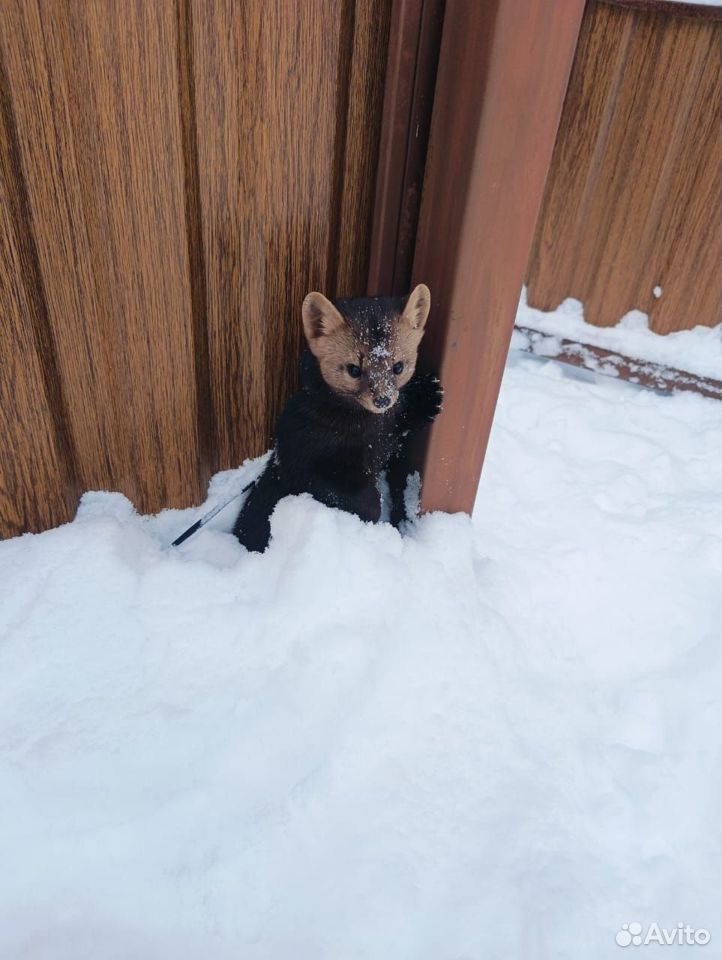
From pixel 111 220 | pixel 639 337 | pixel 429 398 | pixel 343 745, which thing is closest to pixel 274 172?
pixel 111 220

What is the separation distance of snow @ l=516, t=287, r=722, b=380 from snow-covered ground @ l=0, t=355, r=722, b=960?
140 cm

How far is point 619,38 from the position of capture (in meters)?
2.59

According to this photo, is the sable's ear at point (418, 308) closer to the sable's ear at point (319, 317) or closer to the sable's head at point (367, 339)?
the sable's head at point (367, 339)

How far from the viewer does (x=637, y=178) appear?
279 centimetres

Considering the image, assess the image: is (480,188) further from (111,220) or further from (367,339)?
(111,220)

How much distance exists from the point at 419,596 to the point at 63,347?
0.97 meters

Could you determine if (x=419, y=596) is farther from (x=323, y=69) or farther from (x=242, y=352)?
(x=323, y=69)

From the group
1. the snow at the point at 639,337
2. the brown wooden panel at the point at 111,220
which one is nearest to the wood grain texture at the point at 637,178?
the snow at the point at 639,337

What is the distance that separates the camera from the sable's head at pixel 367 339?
1.58 metres

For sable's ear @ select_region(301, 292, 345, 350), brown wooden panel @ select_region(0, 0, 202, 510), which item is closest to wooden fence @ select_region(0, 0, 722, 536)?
brown wooden panel @ select_region(0, 0, 202, 510)

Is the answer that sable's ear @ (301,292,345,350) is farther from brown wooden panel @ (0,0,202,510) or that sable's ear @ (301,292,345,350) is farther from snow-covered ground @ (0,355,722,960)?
snow-covered ground @ (0,355,722,960)

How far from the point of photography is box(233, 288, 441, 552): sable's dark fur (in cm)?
169

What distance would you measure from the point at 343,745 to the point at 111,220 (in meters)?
1.15

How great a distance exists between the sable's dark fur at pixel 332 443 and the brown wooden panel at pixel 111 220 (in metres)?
0.25
